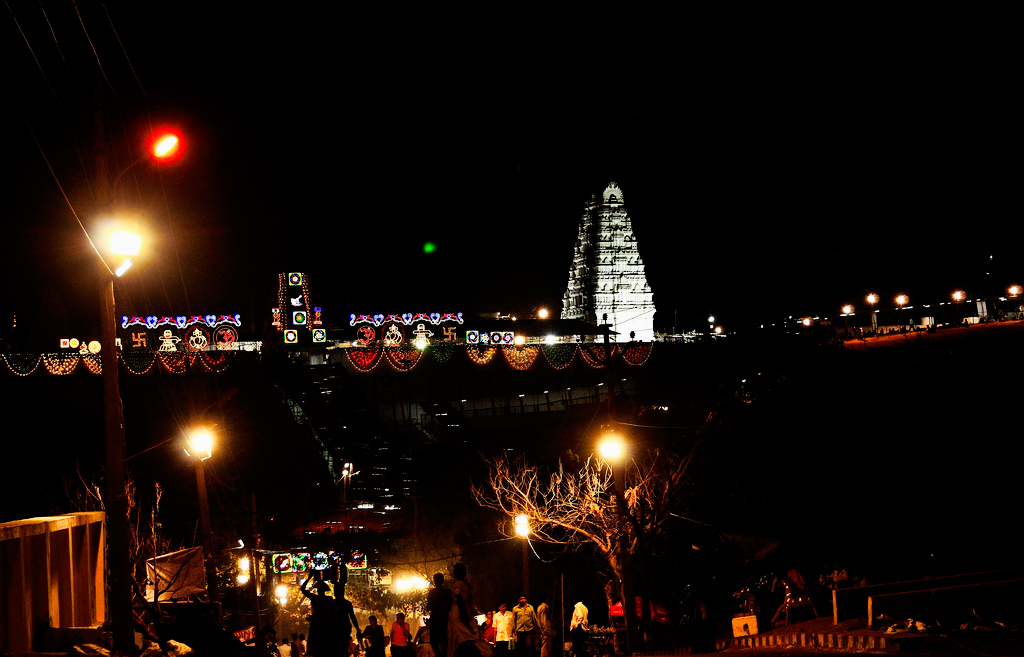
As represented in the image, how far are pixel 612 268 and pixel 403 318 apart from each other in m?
44.5

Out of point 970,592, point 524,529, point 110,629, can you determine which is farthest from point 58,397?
point 970,592

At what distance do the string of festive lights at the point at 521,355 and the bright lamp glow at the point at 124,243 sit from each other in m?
36.0

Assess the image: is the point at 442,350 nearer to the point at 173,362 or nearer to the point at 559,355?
the point at 559,355

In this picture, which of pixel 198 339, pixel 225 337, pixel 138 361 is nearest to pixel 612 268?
pixel 225 337

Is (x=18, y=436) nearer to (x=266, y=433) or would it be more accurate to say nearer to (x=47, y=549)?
(x=266, y=433)

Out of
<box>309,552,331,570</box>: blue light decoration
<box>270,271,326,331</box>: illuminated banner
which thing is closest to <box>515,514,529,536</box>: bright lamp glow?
<box>309,552,331,570</box>: blue light decoration

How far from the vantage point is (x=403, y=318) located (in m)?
51.4

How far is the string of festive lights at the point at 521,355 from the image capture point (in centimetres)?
4481

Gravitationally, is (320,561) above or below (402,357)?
below

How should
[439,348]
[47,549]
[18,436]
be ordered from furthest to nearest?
[439,348] < [18,436] < [47,549]

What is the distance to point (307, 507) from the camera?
3052 cm

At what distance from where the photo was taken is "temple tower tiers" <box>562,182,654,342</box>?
295 feet

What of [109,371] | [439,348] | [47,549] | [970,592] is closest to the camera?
[47,549]

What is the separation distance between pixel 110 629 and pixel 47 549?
5.13 feet
